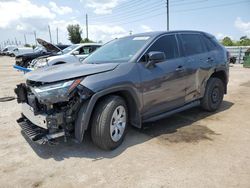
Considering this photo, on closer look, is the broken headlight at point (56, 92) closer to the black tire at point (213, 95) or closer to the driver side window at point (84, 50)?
the black tire at point (213, 95)

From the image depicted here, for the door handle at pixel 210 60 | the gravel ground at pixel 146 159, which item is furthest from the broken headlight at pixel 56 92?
the door handle at pixel 210 60

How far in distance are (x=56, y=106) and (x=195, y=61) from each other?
9.47 feet

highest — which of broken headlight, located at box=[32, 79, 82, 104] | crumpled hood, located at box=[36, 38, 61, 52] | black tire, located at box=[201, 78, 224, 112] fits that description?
crumpled hood, located at box=[36, 38, 61, 52]

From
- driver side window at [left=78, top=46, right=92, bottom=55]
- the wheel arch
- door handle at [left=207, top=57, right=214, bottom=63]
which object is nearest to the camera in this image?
door handle at [left=207, top=57, right=214, bottom=63]

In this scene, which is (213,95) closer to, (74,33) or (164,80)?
(164,80)

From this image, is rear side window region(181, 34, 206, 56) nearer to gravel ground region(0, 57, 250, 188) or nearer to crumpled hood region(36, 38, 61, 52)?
gravel ground region(0, 57, 250, 188)

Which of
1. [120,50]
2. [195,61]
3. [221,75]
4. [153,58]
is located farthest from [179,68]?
[221,75]

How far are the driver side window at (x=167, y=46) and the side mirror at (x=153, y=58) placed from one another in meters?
0.25

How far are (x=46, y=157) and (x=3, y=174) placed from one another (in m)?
0.59

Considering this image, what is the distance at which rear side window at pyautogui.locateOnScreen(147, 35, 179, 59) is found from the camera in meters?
4.30

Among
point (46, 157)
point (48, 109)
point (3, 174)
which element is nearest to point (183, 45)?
point (48, 109)

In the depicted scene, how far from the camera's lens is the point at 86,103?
332 cm

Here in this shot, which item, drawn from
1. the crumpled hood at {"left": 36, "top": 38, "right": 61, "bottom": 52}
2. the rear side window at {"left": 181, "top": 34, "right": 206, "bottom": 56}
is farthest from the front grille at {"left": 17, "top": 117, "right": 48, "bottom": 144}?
the crumpled hood at {"left": 36, "top": 38, "right": 61, "bottom": 52}

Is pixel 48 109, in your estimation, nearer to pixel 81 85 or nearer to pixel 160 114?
pixel 81 85
